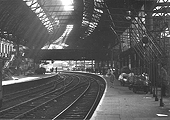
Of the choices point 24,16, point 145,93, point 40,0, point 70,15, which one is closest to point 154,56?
point 145,93

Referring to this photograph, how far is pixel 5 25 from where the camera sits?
42375 millimetres

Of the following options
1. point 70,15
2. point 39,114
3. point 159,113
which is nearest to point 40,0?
point 70,15

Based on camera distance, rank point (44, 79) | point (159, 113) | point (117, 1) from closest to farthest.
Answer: point (159, 113)
point (117, 1)
point (44, 79)

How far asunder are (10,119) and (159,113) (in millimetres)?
6497

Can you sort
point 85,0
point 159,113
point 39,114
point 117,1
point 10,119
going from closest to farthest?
point 159,113
point 10,119
point 39,114
point 117,1
point 85,0

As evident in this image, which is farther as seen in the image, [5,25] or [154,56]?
[5,25]

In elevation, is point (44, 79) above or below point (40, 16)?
below

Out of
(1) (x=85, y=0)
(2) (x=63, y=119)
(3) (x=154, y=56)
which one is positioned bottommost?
(2) (x=63, y=119)

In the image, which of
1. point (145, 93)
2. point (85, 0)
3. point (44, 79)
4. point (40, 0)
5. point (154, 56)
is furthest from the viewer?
point (44, 79)

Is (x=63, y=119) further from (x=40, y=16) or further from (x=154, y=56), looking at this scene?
(x=40, y=16)

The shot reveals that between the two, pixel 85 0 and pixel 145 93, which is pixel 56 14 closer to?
pixel 85 0

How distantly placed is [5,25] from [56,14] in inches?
413

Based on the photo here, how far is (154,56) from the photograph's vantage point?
63.5ft

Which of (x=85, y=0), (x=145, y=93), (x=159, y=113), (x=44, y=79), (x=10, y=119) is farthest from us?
(x=44, y=79)
